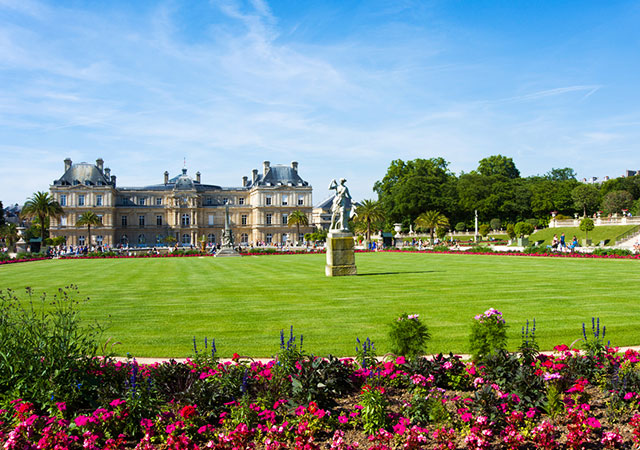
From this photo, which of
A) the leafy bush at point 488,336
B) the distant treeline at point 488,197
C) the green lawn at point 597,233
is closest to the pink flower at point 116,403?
the leafy bush at point 488,336

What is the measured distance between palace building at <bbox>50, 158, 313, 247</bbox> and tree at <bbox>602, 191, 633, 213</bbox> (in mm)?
52907

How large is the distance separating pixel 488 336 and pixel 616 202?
88.9 meters

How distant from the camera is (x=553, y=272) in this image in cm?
2170

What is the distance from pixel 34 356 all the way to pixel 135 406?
4.51 ft

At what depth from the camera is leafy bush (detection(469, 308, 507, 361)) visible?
6.41 meters

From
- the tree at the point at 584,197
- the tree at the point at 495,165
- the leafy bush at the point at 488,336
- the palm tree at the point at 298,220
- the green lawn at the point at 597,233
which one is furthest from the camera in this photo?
the tree at the point at 495,165

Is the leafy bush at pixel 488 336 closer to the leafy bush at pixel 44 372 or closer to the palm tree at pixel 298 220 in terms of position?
the leafy bush at pixel 44 372

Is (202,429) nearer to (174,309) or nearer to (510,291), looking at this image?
(174,309)

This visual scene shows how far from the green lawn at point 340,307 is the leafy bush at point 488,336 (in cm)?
168

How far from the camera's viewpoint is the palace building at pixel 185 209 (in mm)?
96562

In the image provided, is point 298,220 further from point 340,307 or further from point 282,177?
point 340,307

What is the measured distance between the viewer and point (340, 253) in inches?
838

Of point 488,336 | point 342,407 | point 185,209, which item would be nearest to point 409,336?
point 488,336

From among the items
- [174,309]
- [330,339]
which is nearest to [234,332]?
[330,339]
